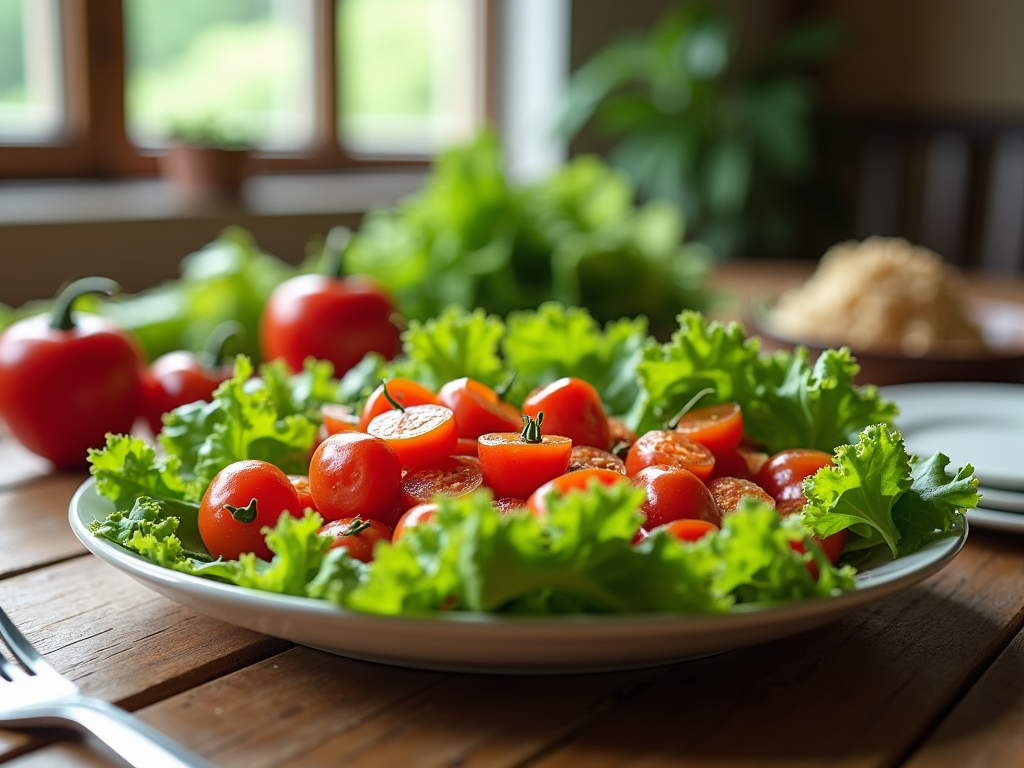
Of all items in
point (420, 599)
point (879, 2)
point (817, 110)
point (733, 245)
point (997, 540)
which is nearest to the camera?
point (420, 599)

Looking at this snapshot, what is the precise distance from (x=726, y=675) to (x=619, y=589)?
122 millimetres

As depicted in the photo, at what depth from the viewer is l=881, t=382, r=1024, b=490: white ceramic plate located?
94 cm

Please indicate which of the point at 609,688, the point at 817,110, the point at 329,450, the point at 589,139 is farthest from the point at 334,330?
the point at 817,110

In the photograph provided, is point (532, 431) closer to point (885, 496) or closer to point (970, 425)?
point (885, 496)

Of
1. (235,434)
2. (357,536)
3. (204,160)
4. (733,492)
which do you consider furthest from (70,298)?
(204,160)

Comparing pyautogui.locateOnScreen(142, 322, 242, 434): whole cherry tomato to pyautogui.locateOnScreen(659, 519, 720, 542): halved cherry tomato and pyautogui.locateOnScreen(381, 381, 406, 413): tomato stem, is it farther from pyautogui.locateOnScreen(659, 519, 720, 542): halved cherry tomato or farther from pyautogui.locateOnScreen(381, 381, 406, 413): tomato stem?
pyautogui.locateOnScreen(659, 519, 720, 542): halved cherry tomato

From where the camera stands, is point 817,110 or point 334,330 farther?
point 817,110

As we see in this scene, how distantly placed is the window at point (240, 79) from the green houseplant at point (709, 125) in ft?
1.62

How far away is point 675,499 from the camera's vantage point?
0.65 metres

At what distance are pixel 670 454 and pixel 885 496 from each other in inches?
5.3

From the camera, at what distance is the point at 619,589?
559 millimetres

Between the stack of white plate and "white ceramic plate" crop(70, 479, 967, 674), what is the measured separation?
0.29 metres

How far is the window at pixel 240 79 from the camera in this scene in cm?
250

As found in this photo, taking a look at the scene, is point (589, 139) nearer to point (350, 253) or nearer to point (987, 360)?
point (350, 253)
